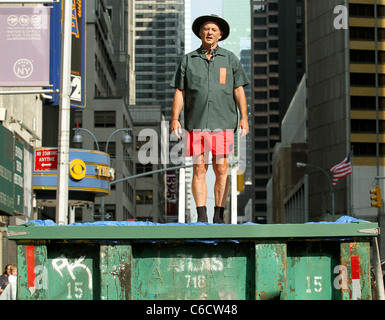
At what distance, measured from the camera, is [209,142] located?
7293 millimetres

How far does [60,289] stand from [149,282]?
546 millimetres

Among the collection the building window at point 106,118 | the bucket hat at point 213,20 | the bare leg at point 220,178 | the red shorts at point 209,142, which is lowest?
the bare leg at point 220,178

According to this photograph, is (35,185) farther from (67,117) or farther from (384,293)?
(384,293)

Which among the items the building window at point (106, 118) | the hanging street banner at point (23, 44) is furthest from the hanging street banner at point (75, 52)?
the building window at point (106, 118)

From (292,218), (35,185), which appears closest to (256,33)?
(292,218)

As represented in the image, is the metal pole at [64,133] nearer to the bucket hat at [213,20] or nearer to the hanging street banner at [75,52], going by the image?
the bucket hat at [213,20]

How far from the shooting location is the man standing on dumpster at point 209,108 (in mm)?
7301

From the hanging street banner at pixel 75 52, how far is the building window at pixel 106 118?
183ft

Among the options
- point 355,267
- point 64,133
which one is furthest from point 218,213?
point 64,133

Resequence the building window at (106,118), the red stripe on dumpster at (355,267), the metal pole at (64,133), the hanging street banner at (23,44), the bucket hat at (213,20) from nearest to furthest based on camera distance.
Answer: the red stripe on dumpster at (355,267) < the bucket hat at (213,20) < the metal pole at (64,133) < the hanging street banner at (23,44) < the building window at (106,118)

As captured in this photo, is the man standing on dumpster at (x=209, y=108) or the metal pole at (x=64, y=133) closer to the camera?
the man standing on dumpster at (x=209, y=108)

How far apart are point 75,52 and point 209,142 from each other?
30448mm

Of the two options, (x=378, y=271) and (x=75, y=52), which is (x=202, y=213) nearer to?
(x=378, y=271)

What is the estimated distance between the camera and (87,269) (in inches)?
184
